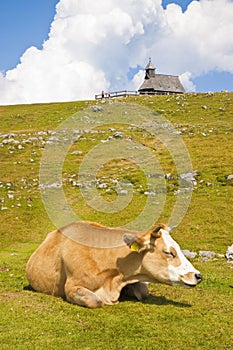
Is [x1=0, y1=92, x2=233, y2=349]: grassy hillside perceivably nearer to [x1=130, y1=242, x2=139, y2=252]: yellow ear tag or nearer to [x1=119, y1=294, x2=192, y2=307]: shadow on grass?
[x1=119, y1=294, x2=192, y2=307]: shadow on grass

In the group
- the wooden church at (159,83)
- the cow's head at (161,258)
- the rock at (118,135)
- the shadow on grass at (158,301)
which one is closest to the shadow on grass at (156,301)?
the shadow on grass at (158,301)

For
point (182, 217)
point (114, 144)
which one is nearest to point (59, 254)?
point (182, 217)

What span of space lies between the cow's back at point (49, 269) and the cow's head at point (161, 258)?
2.29m

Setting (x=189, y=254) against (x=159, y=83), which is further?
(x=159, y=83)

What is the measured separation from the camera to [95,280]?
10.7 metres

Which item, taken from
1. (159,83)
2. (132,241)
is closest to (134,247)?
(132,241)

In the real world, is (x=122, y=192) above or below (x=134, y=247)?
above

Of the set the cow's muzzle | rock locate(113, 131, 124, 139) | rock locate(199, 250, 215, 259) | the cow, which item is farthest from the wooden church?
the cow's muzzle

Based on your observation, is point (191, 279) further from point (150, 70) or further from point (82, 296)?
point (150, 70)

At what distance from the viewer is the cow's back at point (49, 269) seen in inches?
459

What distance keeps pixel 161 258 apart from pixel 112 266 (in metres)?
1.30

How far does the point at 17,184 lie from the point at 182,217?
51.4 feet

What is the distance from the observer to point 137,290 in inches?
447

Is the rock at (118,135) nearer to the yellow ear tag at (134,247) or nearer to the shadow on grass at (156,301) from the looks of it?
the shadow on grass at (156,301)
